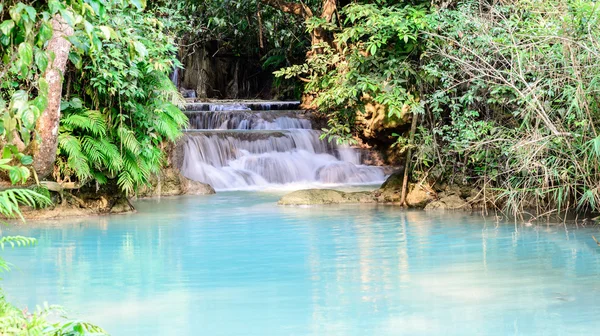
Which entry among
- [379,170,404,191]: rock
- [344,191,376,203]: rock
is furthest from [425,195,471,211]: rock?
[344,191,376,203]: rock

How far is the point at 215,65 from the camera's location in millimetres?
27859

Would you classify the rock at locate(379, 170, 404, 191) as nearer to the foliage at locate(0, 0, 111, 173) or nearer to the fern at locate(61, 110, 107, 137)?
the fern at locate(61, 110, 107, 137)

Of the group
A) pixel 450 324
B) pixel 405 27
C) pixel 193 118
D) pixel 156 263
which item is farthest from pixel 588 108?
pixel 193 118

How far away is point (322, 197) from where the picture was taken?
514 inches

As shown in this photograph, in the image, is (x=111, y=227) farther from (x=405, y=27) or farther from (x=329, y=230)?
(x=405, y=27)

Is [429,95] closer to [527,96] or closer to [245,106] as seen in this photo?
[527,96]

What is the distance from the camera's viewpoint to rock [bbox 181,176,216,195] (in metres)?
15.3

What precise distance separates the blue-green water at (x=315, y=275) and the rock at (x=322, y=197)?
150cm

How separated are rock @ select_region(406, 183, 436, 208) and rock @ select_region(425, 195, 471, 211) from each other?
17 cm

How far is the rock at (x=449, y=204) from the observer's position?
39.0 feet

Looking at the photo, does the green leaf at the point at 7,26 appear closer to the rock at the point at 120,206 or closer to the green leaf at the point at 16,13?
the green leaf at the point at 16,13

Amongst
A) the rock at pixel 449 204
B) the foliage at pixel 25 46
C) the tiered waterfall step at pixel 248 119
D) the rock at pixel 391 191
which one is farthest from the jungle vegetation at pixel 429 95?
the tiered waterfall step at pixel 248 119

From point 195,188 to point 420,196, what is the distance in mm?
4927

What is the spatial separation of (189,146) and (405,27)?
715 cm
